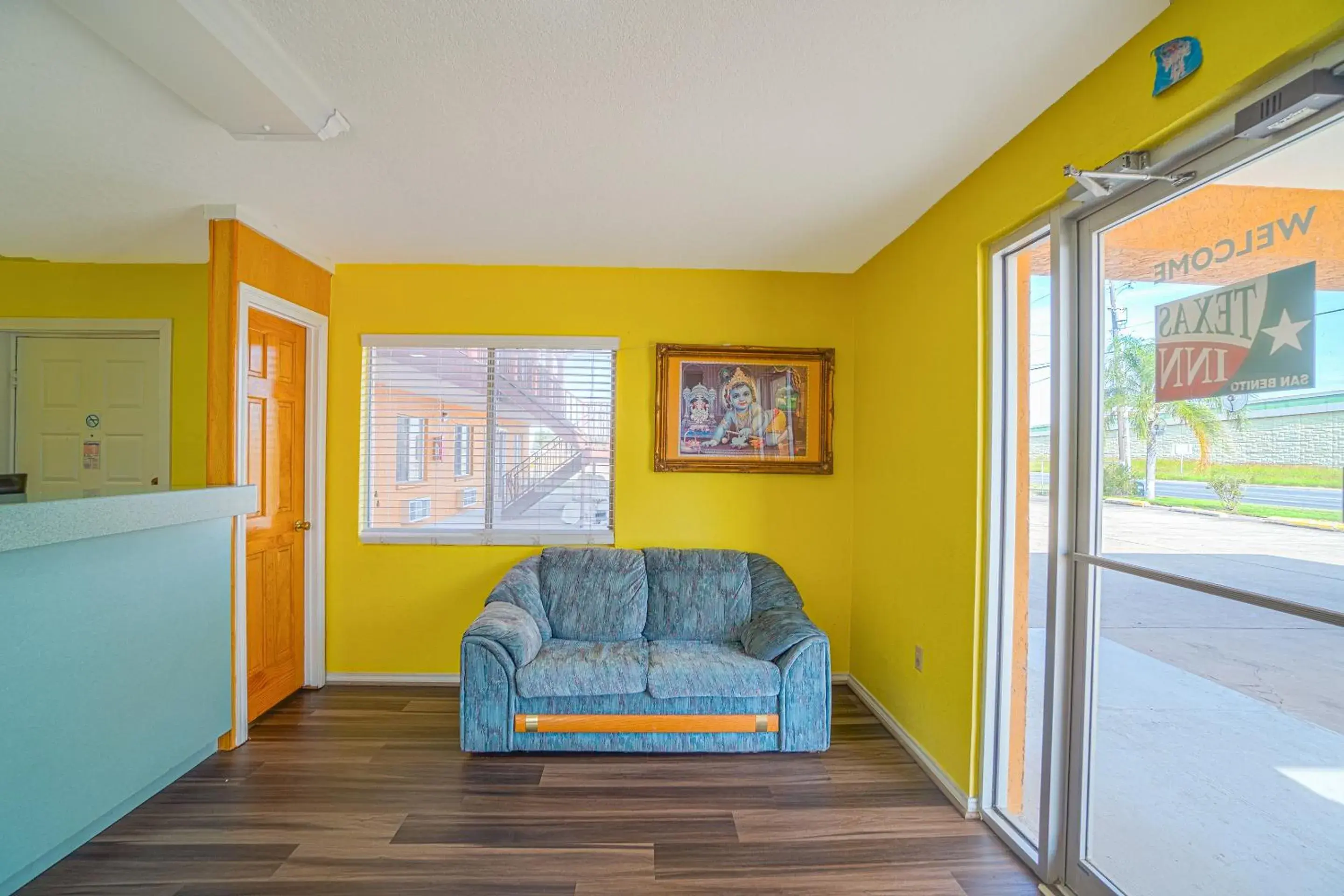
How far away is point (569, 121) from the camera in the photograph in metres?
1.98

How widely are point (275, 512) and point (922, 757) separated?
140 inches

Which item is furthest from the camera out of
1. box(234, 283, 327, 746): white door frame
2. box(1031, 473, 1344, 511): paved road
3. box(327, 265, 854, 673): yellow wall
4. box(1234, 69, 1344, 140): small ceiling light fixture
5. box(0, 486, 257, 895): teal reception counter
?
box(327, 265, 854, 673): yellow wall

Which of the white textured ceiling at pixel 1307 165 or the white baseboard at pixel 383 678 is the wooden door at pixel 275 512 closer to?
the white baseboard at pixel 383 678

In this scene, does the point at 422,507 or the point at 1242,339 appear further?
the point at 422,507

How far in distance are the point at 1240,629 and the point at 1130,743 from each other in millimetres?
537

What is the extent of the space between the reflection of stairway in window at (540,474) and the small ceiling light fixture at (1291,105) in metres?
3.05

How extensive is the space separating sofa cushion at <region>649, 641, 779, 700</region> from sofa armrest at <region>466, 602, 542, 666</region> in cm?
60

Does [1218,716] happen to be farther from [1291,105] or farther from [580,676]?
[580,676]

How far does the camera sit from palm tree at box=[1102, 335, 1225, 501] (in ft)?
4.89

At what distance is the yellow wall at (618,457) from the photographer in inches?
138

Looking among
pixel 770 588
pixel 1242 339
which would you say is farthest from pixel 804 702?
pixel 1242 339

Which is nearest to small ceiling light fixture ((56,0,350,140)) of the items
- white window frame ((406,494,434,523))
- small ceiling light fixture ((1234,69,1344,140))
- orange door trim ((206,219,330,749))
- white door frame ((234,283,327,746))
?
orange door trim ((206,219,330,749))

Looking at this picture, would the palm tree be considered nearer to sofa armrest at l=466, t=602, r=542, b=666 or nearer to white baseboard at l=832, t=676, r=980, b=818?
white baseboard at l=832, t=676, r=980, b=818

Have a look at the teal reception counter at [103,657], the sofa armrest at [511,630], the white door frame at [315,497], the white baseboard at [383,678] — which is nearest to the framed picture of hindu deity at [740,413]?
the sofa armrest at [511,630]
